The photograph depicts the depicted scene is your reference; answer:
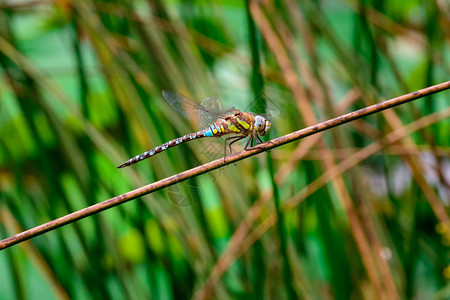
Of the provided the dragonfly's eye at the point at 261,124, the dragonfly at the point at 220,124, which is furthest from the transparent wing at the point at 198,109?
the dragonfly's eye at the point at 261,124

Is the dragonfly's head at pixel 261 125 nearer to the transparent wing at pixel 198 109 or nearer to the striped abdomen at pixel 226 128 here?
the striped abdomen at pixel 226 128

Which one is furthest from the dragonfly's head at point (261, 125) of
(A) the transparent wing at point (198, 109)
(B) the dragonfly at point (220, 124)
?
(A) the transparent wing at point (198, 109)

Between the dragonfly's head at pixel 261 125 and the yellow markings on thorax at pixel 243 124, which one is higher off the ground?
the yellow markings on thorax at pixel 243 124

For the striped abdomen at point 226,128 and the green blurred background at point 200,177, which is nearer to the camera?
the striped abdomen at point 226,128

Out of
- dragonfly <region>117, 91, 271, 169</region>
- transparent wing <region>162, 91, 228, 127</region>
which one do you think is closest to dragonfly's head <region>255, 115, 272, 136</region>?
dragonfly <region>117, 91, 271, 169</region>

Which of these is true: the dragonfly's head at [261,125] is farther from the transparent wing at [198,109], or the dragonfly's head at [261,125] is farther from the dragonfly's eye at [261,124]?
the transparent wing at [198,109]
